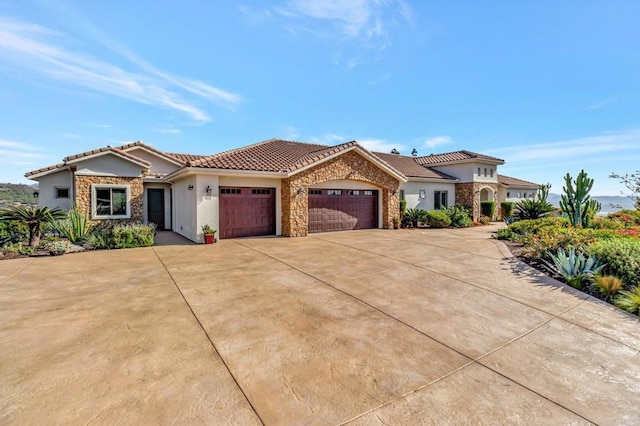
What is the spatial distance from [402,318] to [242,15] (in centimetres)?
1114

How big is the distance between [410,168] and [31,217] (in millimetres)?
23506

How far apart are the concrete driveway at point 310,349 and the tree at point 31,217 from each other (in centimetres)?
391

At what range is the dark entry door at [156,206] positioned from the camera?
1716 cm

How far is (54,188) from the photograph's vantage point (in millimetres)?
16062

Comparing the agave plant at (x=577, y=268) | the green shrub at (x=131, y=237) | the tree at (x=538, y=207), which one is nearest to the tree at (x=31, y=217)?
the green shrub at (x=131, y=237)

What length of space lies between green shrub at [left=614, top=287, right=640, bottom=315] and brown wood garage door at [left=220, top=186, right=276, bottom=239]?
12.7m

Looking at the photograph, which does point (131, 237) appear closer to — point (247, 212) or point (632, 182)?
point (247, 212)

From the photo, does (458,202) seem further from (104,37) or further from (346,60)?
(104,37)

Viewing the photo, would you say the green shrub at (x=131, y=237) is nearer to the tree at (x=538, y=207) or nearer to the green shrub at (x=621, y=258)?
the green shrub at (x=621, y=258)

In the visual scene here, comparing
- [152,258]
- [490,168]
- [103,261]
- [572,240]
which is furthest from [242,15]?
[490,168]

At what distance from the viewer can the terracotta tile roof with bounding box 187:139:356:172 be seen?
13.0m

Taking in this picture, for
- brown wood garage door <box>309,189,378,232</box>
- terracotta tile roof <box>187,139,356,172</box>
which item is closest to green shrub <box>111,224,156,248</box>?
terracotta tile roof <box>187,139,356,172</box>

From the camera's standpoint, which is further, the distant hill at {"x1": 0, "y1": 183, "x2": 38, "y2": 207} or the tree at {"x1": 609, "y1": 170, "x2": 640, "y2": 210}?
the distant hill at {"x1": 0, "y1": 183, "x2": 38, "y2": 207}

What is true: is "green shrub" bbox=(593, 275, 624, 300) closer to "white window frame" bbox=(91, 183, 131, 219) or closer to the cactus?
the cactus
